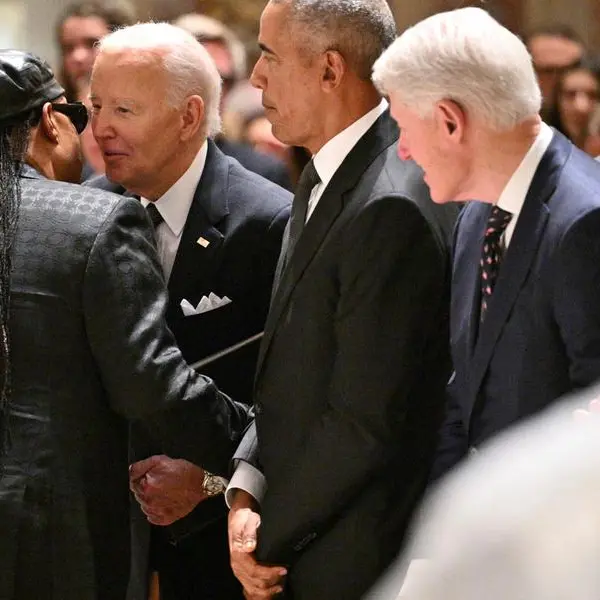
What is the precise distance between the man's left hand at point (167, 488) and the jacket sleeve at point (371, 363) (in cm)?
38

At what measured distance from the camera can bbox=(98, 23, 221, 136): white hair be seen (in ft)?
8.26

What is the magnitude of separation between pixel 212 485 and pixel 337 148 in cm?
79

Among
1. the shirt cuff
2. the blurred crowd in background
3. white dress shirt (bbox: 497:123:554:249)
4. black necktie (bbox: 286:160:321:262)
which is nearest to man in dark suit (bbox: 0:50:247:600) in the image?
the shirt cuff

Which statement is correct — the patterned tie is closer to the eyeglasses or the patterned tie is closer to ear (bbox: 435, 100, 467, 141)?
ear (bbox: 435, 100, 467, 141)

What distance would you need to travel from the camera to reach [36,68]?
2.13m

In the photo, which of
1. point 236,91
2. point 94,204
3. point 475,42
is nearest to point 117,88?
point 94,204

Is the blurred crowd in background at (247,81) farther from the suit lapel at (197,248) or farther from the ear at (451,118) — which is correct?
the ear at (451,118)

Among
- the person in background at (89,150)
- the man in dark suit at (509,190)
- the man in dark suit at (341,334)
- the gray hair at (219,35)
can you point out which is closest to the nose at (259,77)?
the man in dark suit at (341,334)

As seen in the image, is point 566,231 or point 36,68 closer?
point 566,231

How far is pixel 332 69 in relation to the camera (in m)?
2.11

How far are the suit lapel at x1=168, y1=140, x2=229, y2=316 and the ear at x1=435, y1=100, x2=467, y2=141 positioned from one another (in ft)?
2.43

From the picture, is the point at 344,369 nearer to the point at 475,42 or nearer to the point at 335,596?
the point at 335,596

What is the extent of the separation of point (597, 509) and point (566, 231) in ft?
4.38

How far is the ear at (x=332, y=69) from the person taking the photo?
2.11 m
